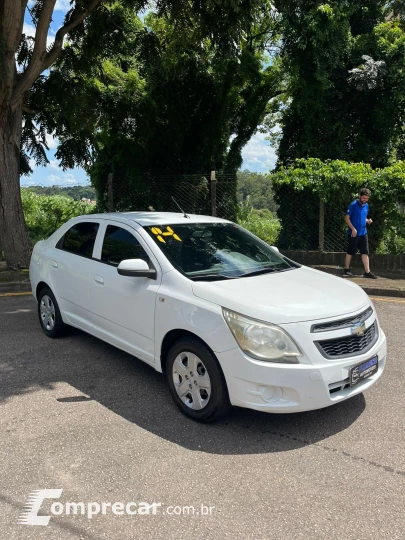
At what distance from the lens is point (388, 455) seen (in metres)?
3.14

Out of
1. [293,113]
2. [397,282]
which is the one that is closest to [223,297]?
[397,282]

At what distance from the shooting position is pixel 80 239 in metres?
5.25

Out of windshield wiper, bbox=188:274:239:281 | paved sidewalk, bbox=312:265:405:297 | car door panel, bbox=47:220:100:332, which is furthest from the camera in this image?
paved sidewalk, bbox=312:265:405:297

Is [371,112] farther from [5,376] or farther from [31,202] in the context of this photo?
[31,202]

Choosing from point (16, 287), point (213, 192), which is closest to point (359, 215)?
point (213, 192)

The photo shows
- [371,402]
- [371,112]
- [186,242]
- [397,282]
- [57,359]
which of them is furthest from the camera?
[371,112]

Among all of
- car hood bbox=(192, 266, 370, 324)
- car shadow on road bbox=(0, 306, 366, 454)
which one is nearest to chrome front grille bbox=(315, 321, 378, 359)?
car hood bbox=(192, 266, 370, 324)

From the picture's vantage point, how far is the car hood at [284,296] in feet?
10.8

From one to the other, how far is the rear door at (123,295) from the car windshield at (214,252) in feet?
0.74

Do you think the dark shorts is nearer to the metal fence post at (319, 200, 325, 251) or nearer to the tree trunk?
the metal fence post at (319, 200, 325, 251)

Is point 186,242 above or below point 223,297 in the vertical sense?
above

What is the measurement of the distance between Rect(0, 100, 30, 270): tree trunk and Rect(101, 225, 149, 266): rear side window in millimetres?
5580

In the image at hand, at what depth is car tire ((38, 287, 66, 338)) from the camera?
17.8 feet

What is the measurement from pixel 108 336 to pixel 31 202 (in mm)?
14739
